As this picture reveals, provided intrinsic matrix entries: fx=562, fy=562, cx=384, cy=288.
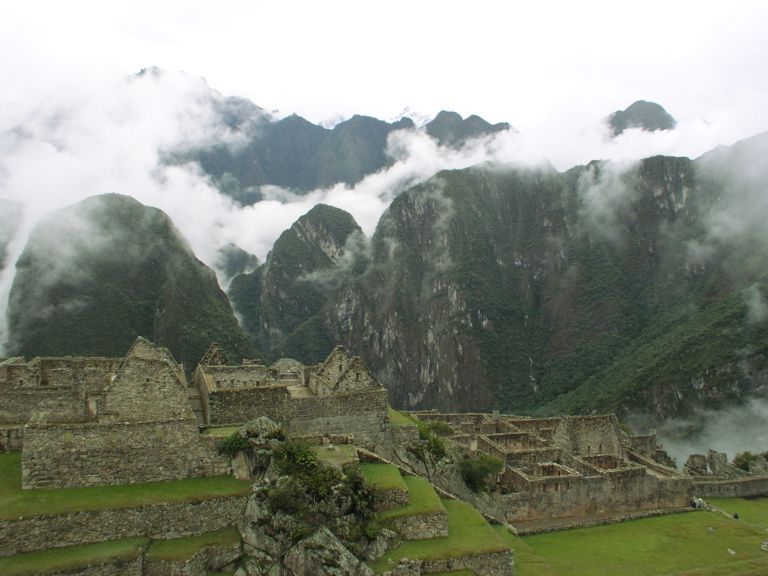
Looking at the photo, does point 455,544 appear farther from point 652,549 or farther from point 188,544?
point 652,549

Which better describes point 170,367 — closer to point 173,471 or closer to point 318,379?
point 173,471

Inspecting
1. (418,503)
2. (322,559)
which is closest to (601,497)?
(418,503)

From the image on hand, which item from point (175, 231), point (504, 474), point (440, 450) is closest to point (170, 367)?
point (440, 450)

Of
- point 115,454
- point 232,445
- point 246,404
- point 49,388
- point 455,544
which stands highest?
point 49,388

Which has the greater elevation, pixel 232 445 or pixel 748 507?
pixel 232 445

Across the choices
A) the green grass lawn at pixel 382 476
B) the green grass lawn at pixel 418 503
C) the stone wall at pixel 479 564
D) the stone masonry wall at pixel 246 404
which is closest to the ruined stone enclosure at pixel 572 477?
the green grass lawn at pixel 418 503

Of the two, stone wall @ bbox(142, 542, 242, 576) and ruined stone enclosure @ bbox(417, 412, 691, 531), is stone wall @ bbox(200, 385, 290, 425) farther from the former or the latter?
ruined stone enclosure @ bbox(417, 412, 691, 531)

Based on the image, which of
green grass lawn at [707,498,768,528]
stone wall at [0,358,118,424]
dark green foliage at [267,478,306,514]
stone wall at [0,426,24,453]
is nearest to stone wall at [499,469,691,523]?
green grass lawn at [707,498,768,528]
